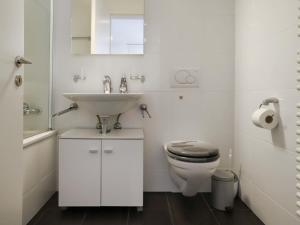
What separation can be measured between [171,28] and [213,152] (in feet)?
3.59

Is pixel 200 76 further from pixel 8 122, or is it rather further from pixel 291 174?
pixel 8 122

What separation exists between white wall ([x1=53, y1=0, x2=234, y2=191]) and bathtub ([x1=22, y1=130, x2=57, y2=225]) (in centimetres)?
24

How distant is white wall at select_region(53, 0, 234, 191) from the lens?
1.87 m

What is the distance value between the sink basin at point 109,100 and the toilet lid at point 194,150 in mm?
454

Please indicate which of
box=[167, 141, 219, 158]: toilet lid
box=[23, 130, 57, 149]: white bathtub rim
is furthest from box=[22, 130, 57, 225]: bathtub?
box=[167, 141, 219, 158]: toilet lid

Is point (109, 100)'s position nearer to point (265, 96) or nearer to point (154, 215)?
point (154, 215)

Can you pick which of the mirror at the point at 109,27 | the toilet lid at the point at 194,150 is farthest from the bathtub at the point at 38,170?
the toilet lid at the point at 194,150

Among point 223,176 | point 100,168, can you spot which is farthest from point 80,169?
point 223,176

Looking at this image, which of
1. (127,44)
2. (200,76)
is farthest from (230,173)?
(127,44)

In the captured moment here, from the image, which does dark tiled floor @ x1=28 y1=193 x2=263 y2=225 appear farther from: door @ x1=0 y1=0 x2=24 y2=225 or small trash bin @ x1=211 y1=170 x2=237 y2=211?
door @ x1=0 y1=0 x2=24 y2=225

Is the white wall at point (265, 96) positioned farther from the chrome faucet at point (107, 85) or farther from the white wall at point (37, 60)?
the white wall at point (37, 60)

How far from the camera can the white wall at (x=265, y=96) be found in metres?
1.17

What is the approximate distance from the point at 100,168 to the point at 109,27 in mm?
1156

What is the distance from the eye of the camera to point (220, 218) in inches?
59.9
